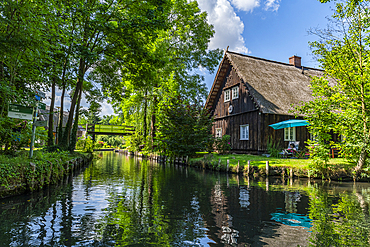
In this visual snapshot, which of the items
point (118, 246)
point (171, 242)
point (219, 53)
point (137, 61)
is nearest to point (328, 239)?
point (171, 242)

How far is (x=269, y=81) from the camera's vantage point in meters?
21.3

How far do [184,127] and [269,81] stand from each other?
8739mm

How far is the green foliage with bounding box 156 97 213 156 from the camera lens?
1978 cm

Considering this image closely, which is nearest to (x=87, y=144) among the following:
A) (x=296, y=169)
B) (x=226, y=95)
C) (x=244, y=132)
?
(x=226, y=95)

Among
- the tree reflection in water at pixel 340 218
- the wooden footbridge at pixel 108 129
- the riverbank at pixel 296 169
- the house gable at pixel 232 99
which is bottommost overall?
the tree reflection in water at pixel 340 218

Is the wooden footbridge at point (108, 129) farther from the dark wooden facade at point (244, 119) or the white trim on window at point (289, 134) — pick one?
the white trim on window at point (289, 134)

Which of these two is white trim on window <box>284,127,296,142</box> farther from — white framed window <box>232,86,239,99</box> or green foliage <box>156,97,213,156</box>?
green foliage <box>156,97,213,156</box>

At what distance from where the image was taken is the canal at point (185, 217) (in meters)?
4.47

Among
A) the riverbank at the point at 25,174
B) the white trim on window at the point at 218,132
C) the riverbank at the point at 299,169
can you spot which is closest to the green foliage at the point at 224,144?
the white trim on window at the point at 218,132

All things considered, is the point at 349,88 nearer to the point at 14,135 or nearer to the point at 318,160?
the point at 318,160

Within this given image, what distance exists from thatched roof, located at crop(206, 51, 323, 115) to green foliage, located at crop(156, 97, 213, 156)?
4519mm

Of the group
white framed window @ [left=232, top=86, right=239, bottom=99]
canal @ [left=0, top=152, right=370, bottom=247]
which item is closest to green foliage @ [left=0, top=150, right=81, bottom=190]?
canal @ [left=0, top=152, right=370, bottom=247]

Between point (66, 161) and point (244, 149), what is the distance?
44.6ft

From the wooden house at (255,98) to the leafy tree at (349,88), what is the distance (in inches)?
148
